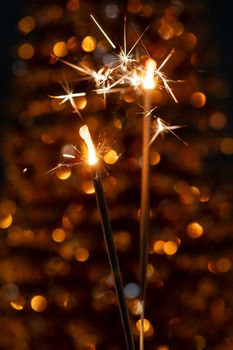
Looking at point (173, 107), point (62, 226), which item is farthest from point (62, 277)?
point (173, 107)

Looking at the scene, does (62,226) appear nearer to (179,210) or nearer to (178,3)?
(179,210)

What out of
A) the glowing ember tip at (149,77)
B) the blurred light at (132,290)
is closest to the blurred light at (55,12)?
the blurred light at (132,290)

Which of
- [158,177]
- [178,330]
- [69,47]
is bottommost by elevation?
[178,330]

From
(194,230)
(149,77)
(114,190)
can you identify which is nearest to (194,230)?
(194,230)

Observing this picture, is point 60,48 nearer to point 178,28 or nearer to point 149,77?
point 178,28

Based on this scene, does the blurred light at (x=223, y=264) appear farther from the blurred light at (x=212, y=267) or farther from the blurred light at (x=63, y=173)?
the blurred light at (x=63, y=173)
